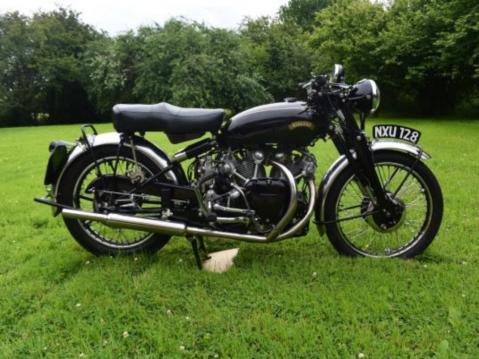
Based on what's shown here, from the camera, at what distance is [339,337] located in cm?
217

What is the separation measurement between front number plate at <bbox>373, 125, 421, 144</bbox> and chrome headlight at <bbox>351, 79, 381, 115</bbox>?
20cm

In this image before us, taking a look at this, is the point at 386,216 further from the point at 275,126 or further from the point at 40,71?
the point at 40,71

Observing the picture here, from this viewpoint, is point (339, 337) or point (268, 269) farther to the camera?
point (268, 269)

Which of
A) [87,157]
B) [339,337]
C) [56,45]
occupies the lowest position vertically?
[339,337]

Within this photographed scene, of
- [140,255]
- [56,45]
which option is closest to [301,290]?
[140,255]

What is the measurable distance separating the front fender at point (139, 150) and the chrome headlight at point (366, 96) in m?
1.32

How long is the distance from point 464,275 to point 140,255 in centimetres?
230

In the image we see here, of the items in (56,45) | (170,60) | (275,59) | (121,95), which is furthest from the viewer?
(56,45)

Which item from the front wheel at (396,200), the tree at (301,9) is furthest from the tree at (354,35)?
the tree at (301,9)

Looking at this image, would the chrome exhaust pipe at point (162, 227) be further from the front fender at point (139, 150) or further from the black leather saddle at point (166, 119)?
the black leather saddle at point (166, 119)

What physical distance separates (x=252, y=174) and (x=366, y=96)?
3.03 ft

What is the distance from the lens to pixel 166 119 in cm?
274

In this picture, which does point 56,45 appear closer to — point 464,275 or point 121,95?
point 121,95

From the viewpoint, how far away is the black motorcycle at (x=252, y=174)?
2715mm
